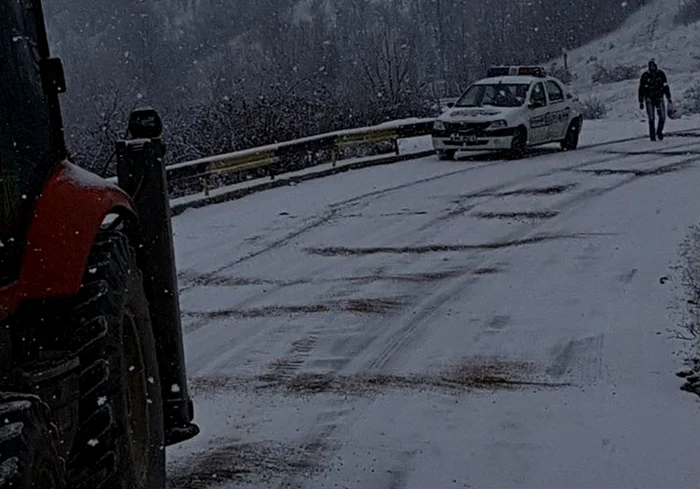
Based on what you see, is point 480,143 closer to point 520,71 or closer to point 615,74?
point 520,71

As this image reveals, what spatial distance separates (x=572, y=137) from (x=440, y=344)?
17.1 meters

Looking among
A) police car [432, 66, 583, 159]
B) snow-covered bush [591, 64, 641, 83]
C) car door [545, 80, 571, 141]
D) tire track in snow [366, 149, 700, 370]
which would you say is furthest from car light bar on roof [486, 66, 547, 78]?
snow-covered bush [591, 64, 641, 83]

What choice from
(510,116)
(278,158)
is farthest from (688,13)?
(278,158)

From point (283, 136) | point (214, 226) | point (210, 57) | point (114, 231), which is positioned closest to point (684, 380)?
point (114, 231)

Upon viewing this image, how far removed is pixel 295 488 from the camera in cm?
598

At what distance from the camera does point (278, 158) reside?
70.3 ft

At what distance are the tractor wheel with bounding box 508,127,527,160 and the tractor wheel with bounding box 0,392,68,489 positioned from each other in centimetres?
2019

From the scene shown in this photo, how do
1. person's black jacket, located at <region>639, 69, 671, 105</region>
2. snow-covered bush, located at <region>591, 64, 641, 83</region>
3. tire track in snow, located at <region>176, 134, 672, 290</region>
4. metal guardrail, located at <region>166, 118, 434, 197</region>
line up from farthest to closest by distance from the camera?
snow-covered bush, located at <region>591, 64, 641, 83</region> → person's black jacket, located at <region>639, 69, 671, 105</region> → metal guardrail, located at <region>166, 118, 434, 197</region> → tire track in snow, located at <region>176, 134, 672, 290</region>

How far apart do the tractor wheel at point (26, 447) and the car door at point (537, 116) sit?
2100cm

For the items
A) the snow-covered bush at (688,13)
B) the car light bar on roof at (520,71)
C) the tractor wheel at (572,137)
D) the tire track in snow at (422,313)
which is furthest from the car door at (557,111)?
the snow-covered bush at (688,13)

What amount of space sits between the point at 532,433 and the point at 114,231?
3093 mm

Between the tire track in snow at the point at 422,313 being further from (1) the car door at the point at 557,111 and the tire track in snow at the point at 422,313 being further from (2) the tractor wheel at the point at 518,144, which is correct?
(1) the car door at the point at 557,111

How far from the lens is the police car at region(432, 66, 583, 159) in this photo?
75.4ft

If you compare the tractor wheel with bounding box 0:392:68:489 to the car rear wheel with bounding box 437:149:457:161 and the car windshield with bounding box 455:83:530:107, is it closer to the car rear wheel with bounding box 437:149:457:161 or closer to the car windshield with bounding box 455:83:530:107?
the car rear wheel with bounding box 437:149:457:161
